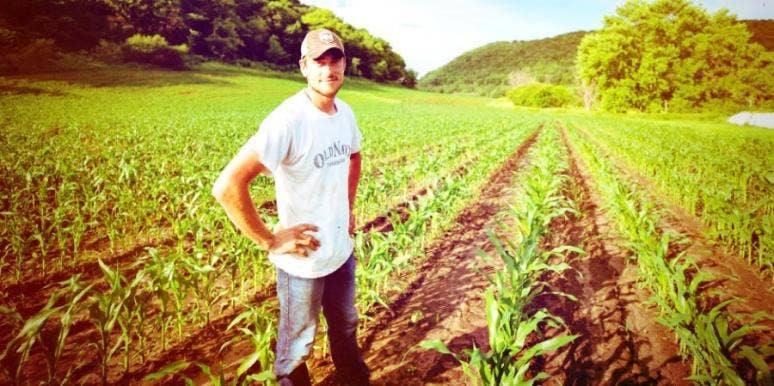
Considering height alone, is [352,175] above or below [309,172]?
below

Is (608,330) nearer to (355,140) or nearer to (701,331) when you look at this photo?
(701,331)

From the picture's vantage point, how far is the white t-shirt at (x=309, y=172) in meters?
1.52

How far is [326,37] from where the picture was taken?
1.66 metres

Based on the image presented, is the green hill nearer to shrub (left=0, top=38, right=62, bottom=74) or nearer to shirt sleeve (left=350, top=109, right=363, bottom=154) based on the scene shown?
Result: shirt sleeve (left=350, top=109, right=363, bottom=154)

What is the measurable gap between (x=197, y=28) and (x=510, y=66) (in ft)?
350

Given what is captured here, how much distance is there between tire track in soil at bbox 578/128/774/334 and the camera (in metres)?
3.54

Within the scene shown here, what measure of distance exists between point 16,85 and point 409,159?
31.9 meters

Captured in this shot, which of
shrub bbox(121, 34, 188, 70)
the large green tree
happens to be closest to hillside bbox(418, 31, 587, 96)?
the large green tree

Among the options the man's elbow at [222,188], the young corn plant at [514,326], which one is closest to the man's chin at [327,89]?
the man's elbow at [222,188]

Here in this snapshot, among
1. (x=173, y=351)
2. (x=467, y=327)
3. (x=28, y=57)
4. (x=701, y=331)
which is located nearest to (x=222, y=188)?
(x=173, y=351)

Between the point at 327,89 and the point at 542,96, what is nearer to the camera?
the point at 327,89

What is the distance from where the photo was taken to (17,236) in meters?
3.64

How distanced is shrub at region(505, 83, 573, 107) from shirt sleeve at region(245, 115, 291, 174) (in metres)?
67.1

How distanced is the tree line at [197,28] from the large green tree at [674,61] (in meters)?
43.6
